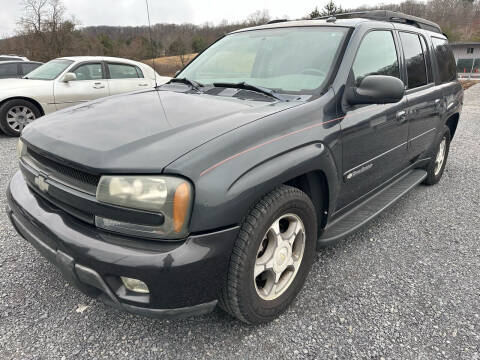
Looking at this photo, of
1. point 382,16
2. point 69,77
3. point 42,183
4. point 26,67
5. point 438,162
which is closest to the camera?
point 42,183

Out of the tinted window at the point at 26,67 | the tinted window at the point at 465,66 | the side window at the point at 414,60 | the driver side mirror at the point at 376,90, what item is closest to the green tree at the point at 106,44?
the tinted window at the point at 26,67

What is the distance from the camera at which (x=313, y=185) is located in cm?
216

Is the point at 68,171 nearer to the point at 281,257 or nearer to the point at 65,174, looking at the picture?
the point at 65,174

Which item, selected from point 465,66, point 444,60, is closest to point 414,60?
point 444,60

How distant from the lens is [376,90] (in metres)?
2.19

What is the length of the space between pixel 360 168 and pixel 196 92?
1307mm

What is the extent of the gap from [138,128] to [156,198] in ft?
1.73

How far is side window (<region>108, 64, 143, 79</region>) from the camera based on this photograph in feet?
24.6

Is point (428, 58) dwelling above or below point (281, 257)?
above

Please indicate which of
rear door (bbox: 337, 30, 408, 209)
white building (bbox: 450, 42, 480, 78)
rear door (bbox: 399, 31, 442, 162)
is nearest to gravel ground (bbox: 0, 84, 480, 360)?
rear door (bbox: 337, 30, 408, 209)

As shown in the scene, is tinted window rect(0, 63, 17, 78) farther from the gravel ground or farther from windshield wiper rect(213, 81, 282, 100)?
windshield wiper rect(213, 81, 282, 100)

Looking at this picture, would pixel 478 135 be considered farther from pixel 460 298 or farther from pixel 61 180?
pixel 61 180

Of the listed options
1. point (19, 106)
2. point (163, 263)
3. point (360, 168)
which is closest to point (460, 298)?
point (360, 168)

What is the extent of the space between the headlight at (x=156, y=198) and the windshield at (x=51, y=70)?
654 centimetres
